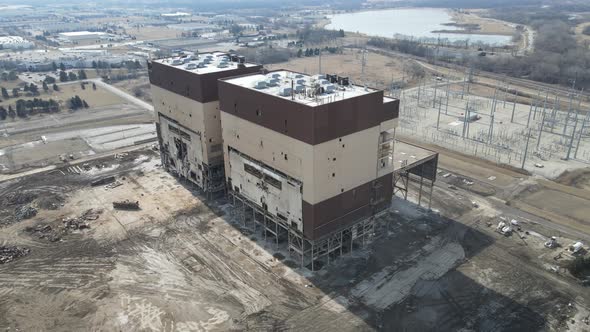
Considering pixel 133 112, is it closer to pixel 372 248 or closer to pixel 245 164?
pixel 245 164

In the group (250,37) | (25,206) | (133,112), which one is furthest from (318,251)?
(250,37)

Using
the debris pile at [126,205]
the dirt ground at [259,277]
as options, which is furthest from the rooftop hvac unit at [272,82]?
the debris pile at [126,205]

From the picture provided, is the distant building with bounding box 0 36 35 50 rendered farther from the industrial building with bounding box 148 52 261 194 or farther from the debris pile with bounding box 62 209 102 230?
the debris pile with bounding box 62 209 102 230

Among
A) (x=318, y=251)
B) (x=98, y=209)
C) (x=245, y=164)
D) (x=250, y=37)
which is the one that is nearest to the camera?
(x=318, y=251)

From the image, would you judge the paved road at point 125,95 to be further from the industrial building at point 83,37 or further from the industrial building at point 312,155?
the industrial building at point 83,37

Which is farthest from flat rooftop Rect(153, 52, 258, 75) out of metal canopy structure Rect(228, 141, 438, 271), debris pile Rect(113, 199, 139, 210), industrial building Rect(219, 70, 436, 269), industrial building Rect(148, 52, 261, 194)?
debris pile Rect(113, 199, 139, 210)

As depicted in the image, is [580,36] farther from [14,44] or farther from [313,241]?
[14,44]
